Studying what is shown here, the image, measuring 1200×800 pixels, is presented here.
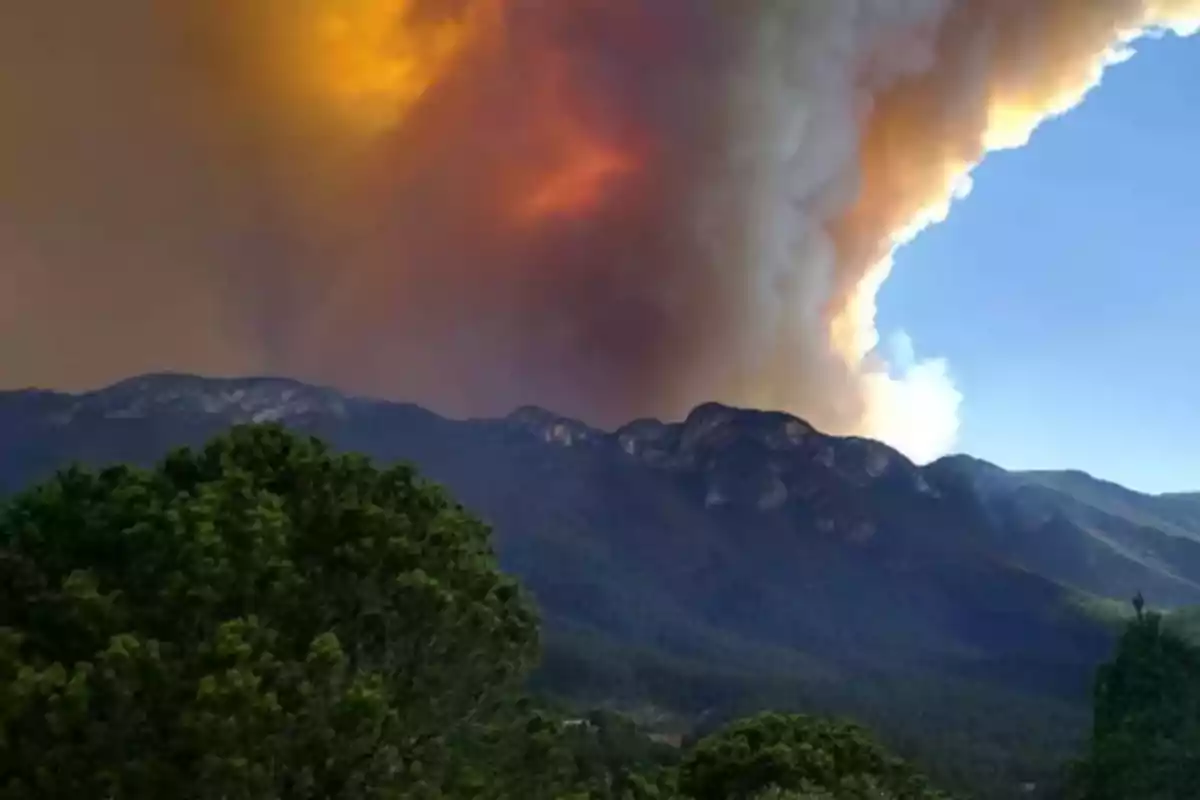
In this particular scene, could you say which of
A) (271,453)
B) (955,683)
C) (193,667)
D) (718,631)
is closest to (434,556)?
(271,453)

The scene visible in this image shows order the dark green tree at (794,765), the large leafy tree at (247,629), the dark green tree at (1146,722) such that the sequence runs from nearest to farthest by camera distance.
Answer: the large leafy tree at (247,629)
the dark green tree at (794,765)
the dark green tree at (1146,722)

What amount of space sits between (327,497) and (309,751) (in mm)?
4062

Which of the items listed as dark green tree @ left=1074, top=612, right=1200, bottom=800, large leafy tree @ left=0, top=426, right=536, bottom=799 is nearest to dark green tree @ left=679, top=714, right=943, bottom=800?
large leafy tree @ left=0, top=426, right=536, bottom=799

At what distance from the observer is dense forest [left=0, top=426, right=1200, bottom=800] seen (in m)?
12.7

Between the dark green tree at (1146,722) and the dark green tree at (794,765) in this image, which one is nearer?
the dark green tree at (794,765)

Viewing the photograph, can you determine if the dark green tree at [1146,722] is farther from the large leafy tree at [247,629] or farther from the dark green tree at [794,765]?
the large leafy tree at [247,629]

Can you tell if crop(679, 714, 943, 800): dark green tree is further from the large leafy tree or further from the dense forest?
the large leafy tree

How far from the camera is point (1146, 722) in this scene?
4091 cm

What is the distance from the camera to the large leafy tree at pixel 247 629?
→ 12719 millimetres

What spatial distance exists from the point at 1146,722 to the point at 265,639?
3767 centimetres

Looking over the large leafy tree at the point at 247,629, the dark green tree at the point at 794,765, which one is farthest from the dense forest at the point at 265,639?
the dark green tree at the point at 794,765

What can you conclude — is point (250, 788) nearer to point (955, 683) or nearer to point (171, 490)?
point (171, 490)

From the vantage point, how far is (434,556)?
1686 cm

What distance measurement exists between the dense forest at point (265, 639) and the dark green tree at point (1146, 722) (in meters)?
22.9
